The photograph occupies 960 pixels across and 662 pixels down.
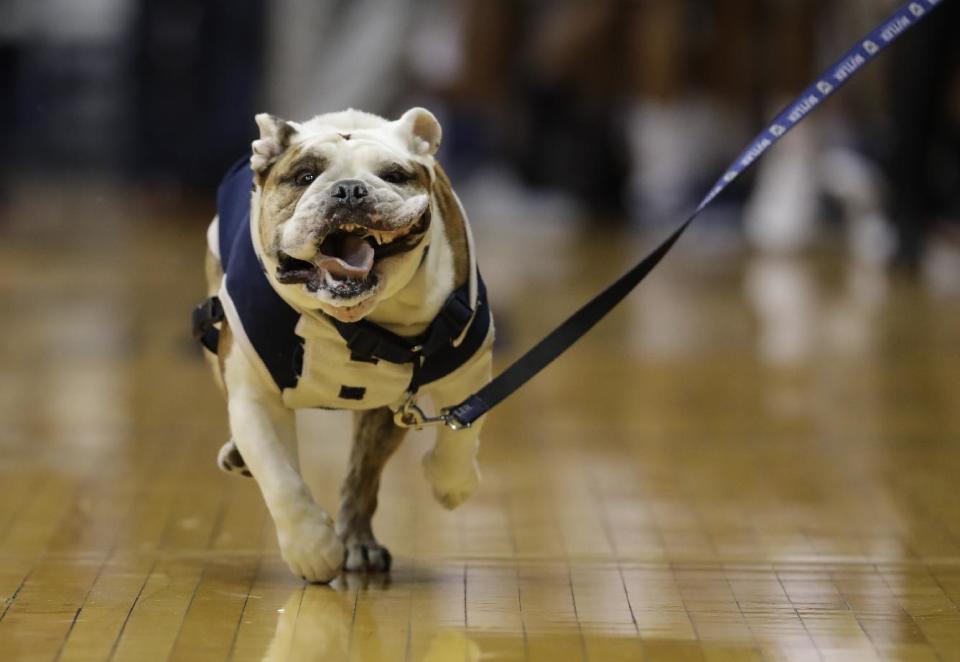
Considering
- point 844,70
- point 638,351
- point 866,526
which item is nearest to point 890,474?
point 866,526

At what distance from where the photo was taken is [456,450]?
3926 millimetres

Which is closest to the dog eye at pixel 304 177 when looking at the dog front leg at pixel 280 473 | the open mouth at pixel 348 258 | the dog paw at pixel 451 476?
the open mouth at pixel 348 258

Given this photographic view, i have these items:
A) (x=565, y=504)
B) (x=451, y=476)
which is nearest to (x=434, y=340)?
(x=451, y=476)

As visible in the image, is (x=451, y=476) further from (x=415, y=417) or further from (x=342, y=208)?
(x=342, y=208)

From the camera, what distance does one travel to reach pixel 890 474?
17.4 feet

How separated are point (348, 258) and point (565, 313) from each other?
198 inches

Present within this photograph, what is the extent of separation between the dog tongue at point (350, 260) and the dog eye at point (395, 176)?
0.12 metres

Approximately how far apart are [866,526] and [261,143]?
1951 mm

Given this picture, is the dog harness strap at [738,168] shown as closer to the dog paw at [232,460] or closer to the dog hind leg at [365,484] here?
the dog hind leg at [365,484]

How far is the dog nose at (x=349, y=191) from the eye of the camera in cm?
336

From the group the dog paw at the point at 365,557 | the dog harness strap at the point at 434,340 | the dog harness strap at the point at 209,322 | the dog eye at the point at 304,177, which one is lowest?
the dog paw at the point at 365,557

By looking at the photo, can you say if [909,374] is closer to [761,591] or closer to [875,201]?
[761,591]

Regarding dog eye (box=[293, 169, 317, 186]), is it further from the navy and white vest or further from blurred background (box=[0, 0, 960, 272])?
blurred background (box=[0, 0, 960, 272])

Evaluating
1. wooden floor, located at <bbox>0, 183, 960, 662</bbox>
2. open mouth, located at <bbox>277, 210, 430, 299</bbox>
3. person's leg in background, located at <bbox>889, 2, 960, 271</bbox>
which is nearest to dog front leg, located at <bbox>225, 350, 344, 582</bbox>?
wooden floor, located at <bbox>0, 183, 960, 662</bbox>
